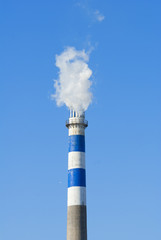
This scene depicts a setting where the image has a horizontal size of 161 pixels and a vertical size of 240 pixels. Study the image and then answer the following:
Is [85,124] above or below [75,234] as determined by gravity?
above

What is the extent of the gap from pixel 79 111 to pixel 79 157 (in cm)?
625

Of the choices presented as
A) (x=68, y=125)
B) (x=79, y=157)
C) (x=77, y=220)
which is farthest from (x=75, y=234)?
(x=68, y=125)

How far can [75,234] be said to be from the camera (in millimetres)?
47688

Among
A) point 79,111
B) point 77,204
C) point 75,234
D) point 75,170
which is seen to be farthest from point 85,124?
point 75,234

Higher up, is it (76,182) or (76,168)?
(76,168)

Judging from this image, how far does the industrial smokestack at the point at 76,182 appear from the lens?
47938 mm

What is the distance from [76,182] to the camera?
4909 centimetres

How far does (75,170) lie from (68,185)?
1.93m

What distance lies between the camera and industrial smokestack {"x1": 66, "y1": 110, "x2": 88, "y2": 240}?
47938mm

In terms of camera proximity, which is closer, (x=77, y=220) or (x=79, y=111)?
(x=77, y=220)

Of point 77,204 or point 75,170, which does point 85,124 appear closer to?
point 75,170

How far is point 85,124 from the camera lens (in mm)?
52594

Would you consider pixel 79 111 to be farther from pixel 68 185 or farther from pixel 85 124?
pixel 68 185

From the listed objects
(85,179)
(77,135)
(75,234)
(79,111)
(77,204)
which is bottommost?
(75,234)
